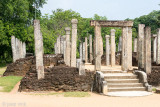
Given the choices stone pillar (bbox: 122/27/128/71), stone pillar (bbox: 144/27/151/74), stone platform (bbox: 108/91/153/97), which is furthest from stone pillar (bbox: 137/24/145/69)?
stone platform (bbox: 108/91/153/97)

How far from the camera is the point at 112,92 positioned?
1126cm

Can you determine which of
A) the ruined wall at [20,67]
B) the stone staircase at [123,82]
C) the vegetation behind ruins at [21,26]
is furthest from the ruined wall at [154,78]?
the vegetation behind ruins at [21,26]

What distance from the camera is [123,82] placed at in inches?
484

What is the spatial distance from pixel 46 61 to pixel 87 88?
10.6 metres

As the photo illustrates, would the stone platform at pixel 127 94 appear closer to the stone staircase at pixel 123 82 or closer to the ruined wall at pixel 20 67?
the stone staircase at pixel 123 82

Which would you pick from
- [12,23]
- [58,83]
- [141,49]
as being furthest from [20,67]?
[12,23]

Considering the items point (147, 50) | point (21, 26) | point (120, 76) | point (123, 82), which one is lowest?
point (123, 82)

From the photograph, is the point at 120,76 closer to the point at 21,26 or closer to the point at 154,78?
the point at 154,78

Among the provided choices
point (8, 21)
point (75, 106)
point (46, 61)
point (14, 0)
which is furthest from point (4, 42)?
point (75, 106)

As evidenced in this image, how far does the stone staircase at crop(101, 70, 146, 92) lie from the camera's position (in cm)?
1161

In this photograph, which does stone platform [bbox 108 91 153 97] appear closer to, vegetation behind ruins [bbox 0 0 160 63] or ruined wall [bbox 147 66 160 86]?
ruined wall [bbox 147 66 160 86]

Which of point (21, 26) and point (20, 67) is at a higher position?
point (21, 26)

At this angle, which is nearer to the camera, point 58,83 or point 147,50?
point 58,83

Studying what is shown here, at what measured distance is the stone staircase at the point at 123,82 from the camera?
A: 11.6m
